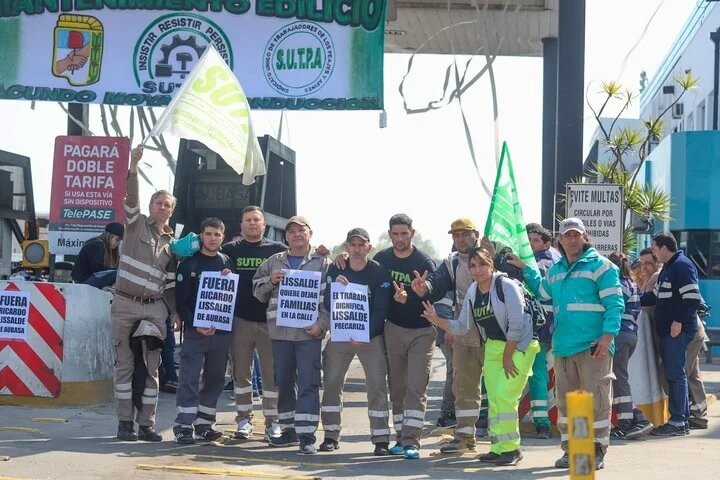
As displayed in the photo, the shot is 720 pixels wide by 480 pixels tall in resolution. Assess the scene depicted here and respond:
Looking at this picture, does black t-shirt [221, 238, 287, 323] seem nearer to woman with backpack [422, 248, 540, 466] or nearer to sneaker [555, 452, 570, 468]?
woman with backpack [422, 248, 540, 466]

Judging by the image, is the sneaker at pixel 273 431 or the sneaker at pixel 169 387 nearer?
the sneaker at pixel 273 431

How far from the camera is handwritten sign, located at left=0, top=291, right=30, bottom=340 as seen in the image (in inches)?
512

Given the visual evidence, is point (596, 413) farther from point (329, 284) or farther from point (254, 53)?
point (254, 53)

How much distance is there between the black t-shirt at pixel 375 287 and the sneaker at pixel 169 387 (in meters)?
4.57

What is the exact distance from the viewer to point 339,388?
1085 cm

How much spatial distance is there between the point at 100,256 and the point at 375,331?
4582 mm

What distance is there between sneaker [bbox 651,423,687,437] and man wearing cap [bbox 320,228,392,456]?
339 cm

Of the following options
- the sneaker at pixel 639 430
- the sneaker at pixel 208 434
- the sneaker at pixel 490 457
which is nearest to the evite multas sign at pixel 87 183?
the sneaker at pixel 208 434

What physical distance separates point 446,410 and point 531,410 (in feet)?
2.71

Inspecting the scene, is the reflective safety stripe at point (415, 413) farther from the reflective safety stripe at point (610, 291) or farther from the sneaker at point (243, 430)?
the reflective safety stripe at point (610, 291)

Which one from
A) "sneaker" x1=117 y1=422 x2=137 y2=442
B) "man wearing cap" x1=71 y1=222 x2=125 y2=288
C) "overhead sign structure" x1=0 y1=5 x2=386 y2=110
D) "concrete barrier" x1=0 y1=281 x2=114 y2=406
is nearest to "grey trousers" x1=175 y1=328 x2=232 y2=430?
"sneaker" x1=117 y1=422 x2=137 y2=442

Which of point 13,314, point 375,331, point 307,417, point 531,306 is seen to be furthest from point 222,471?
point 13,314

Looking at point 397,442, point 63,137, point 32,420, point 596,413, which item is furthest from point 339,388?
point 63,137

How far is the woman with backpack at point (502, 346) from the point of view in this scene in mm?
10180
